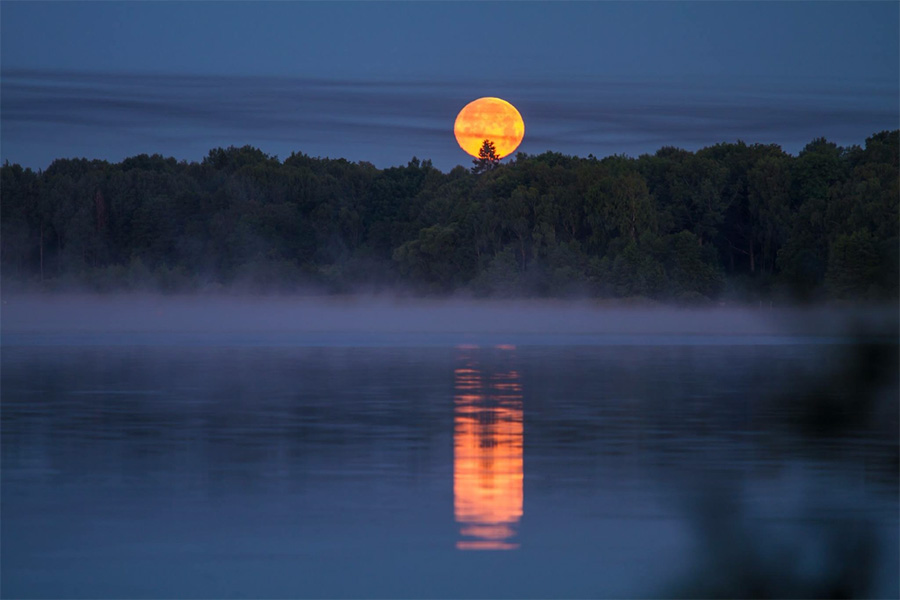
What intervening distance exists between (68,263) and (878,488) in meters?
80.2

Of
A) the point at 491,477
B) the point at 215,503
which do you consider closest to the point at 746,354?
the point at 491,477

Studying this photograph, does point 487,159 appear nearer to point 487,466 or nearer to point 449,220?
point 449,220

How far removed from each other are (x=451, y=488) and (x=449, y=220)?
65554mm

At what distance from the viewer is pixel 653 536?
747 cm

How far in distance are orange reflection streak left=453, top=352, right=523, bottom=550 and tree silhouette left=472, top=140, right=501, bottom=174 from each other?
253ft

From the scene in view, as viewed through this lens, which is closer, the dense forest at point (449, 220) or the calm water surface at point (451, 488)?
the calm water surface at point (451, 488)

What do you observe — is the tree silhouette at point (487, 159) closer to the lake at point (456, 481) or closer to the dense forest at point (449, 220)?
the dense forest at point (449, 220)

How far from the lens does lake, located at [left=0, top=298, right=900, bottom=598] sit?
20.4 ft

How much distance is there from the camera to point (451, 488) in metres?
9.10

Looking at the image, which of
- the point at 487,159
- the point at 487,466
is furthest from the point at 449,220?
the point at 487,466

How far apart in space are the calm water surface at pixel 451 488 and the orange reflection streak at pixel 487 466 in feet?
0.11

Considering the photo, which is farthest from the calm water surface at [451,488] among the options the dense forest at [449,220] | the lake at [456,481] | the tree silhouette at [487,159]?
the tree silhouette at [487,159]

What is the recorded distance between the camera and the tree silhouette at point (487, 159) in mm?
93312

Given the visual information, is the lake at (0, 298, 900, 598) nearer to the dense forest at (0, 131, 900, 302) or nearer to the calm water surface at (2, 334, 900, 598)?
the calm water surface at (2, 334, 900, 598)
